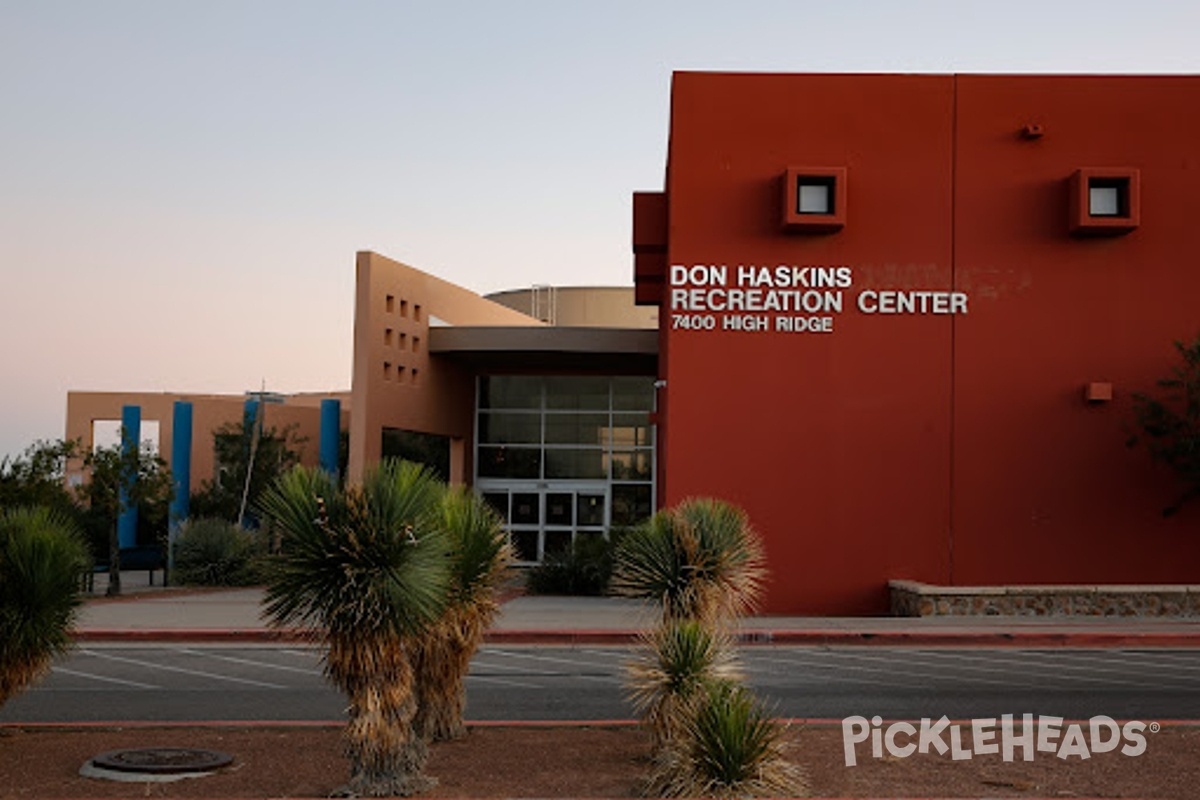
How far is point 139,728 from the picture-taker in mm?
11359

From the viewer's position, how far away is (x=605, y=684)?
15008 millimetres

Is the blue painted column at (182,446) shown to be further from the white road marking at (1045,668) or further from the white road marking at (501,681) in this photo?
the white road marking at (1045,668)

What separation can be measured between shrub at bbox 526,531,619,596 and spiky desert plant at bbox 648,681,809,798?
20.3 metres

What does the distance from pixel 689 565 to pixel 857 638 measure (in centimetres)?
949

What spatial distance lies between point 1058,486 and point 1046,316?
3.08m

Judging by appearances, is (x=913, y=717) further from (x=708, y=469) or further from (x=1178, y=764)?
(x=708, y=469)

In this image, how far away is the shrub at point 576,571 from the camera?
29.7 m

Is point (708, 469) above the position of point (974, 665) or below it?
above

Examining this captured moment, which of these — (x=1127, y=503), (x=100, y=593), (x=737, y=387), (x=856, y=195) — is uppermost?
(x=856, y=195)

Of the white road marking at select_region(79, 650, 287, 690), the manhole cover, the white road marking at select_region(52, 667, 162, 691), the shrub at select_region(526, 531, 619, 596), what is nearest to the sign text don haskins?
the shrub at select_region(526, 531, 619, 596)

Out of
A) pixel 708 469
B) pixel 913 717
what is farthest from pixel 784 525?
pixel 913 717

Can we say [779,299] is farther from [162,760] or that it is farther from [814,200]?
[162,760]

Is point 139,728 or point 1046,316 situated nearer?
point 139,728

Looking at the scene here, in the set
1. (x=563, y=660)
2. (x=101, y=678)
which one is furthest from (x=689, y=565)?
(x=101, y=678)
